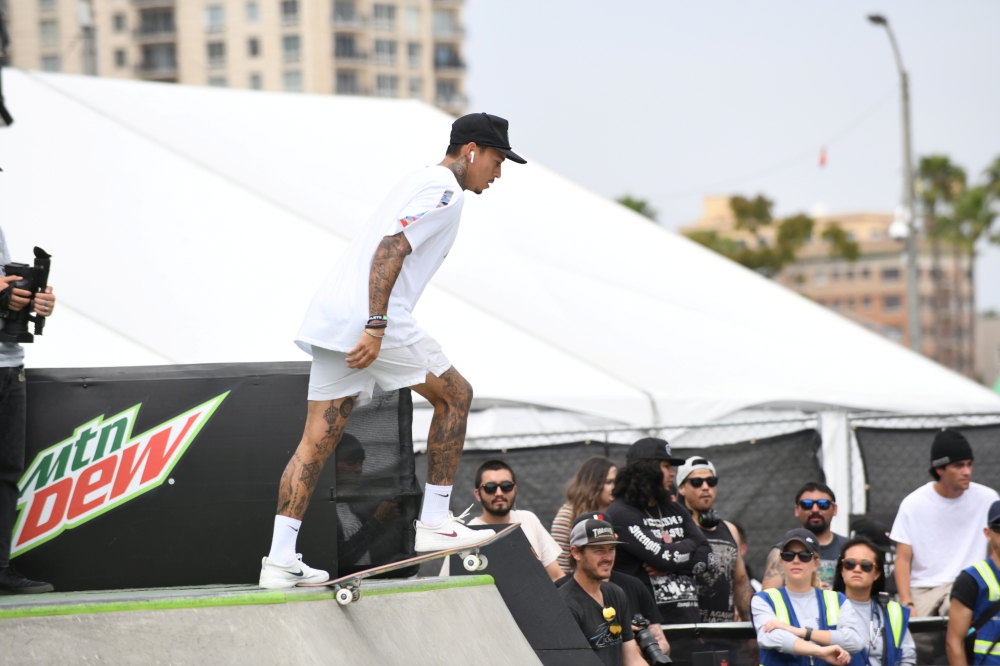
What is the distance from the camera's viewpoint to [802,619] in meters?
5.56

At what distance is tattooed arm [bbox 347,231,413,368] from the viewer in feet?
12.9

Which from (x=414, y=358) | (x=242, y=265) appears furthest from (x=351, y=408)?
(x=242, y=265)

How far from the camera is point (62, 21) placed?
7150cm

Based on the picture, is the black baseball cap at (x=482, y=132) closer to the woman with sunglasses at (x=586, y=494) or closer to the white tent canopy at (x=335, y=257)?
the woman with sunglasses at (x=586, y=494)

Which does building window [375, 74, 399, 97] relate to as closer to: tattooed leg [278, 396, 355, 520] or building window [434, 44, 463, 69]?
building window [434, 44, 463, 69]

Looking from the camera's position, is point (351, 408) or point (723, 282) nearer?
point (351, 408)

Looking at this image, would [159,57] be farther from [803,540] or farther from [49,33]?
[803,540]

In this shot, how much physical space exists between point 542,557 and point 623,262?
233 inches

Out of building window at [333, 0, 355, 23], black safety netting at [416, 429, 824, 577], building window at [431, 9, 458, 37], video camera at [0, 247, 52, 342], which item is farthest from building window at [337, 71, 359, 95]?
video camera at [0, 247, 52, 342]

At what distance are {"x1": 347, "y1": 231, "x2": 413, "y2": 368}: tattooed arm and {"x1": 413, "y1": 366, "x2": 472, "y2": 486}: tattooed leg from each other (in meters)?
0.50

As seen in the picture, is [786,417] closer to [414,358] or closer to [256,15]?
[414,358]

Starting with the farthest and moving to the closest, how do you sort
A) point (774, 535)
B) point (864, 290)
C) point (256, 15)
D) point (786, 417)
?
point (864, 290) < point (256, 15) < point (786, 417) < point (774, 535)

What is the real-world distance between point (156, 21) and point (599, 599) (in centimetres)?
9070

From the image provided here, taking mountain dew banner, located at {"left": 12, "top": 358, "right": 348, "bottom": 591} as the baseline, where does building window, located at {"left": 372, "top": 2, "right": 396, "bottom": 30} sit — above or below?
above
